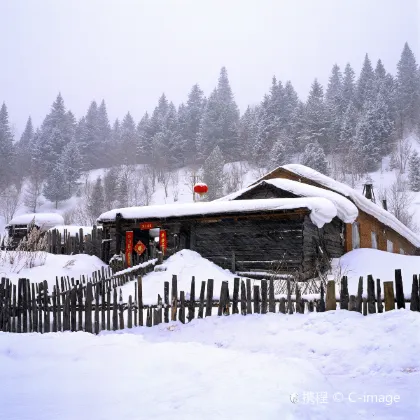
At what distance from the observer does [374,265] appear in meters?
17.3

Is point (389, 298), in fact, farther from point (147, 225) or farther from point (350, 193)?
point (350, 193)

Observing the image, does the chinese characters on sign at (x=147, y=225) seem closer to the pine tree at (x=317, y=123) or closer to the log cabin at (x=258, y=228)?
the log cabin at (x=258, y=228)

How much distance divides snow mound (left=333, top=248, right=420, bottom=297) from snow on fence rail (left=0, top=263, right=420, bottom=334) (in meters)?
8.06

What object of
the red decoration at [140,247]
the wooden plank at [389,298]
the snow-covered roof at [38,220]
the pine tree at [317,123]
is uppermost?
the pine tree at [317,123]

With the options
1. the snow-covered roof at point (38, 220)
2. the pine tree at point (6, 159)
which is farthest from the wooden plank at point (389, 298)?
the pine tree at point (6, 159)

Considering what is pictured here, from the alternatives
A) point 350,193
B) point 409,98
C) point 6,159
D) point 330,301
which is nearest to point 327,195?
point 350,193

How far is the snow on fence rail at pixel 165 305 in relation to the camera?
6.99 metres

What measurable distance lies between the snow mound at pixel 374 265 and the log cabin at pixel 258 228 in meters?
0.95

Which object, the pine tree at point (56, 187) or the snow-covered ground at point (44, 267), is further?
the pine tree at point (56, 187)

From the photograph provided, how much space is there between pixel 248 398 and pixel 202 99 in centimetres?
8813

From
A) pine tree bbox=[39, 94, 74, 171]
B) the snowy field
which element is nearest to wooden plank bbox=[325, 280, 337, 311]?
the snowy field

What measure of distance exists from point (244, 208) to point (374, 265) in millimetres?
6108

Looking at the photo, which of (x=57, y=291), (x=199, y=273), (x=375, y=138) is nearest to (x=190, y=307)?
(x=57, y=291)

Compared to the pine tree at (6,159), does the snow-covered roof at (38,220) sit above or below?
below
